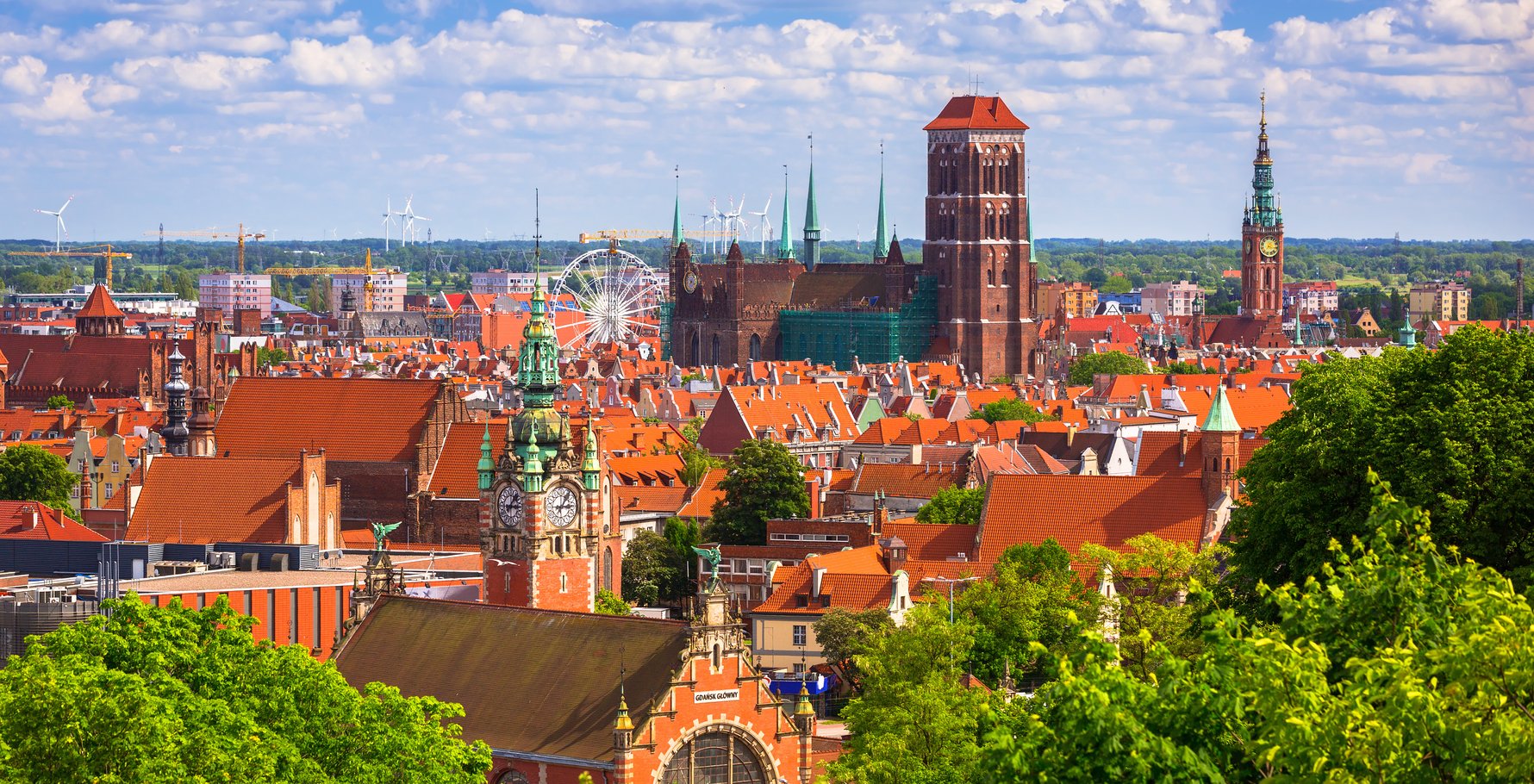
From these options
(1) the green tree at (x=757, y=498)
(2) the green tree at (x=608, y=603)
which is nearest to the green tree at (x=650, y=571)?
(1) the green tree at (x=757, y=498)

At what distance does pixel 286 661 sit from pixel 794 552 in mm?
43231

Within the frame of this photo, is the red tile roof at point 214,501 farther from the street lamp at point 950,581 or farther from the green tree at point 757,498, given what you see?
the street lamp at point 950,581

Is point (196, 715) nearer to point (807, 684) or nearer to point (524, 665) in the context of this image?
point (524, 665)

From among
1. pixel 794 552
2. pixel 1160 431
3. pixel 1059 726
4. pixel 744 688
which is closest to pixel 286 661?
pixel 744 688

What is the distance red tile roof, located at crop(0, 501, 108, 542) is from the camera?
87.2 m

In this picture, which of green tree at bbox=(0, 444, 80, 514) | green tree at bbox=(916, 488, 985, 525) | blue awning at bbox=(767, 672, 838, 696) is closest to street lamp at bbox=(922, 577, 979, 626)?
blue awning at bbox=(767, 672, 838, 696)

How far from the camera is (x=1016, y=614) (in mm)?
68750

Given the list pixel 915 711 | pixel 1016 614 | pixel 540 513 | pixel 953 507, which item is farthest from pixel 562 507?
pixel 953 507

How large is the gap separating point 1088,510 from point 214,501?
88.3 ft

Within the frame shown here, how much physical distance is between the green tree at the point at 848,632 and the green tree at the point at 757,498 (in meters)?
22.2

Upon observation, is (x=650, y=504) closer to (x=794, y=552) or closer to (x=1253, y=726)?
(x=794, y=552)

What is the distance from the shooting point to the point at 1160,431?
118 metres

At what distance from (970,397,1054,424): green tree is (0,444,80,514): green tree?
165 feet

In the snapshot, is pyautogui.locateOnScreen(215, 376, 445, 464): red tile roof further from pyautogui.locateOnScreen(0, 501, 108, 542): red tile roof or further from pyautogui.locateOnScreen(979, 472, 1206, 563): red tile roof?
pyautogui.locateOnScreen(979, 472, 1206, 563): red tile roof
